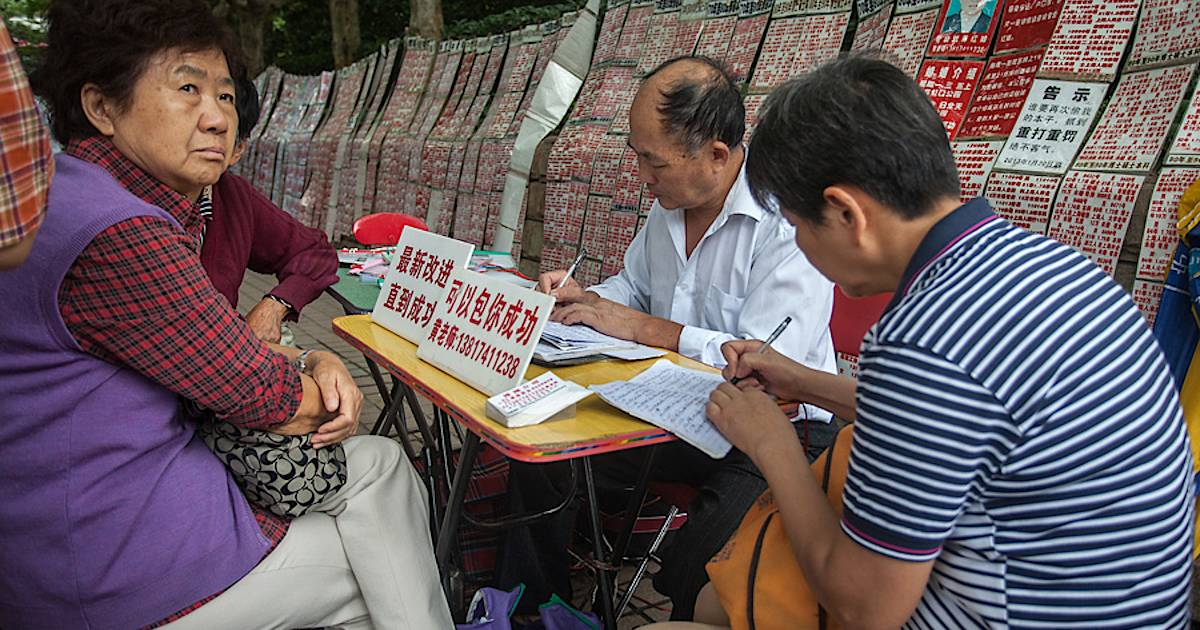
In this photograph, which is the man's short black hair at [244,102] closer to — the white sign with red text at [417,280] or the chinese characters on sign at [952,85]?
the white sign with red text at [417,280]

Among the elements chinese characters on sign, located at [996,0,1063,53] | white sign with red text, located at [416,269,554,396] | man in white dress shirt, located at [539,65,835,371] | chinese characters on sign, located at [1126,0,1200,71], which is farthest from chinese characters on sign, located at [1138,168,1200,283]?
white sign with red text, located at [416,269,554,396]

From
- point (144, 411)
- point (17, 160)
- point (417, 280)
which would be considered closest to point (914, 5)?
point (417, 280)

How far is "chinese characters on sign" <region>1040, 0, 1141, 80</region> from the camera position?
2.53m

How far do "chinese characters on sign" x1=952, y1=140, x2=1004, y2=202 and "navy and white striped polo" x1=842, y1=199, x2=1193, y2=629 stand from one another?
1.86m

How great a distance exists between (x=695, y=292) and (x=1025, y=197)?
45.9 inches

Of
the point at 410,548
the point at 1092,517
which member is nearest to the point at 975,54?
the point at 1092,517

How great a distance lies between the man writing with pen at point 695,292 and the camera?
2.02 metres

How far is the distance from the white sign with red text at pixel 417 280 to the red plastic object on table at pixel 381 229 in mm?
1582

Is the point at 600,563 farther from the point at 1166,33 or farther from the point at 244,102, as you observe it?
the point at 1166,33

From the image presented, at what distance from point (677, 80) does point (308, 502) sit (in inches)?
56.5

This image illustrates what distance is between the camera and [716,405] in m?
1.44

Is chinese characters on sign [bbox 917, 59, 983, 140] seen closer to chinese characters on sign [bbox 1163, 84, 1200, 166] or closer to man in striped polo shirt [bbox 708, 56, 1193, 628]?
chinese characters on sign [bbox 1163, 84, 1200, 166]

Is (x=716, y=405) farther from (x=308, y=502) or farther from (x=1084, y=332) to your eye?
(x=308, y=502)

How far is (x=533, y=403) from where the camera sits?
1.43 metres
